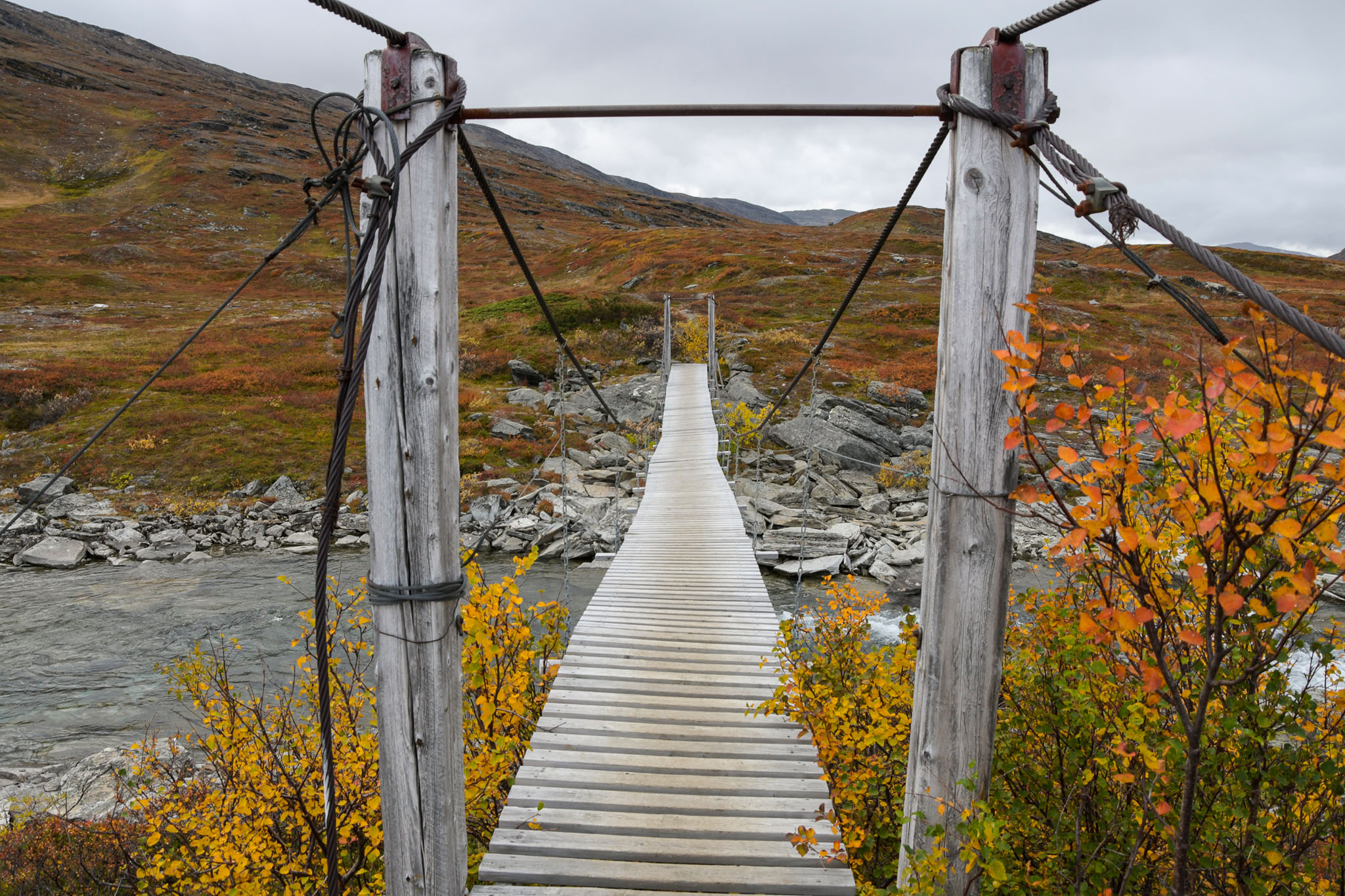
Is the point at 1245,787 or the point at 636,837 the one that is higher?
the point at 1245,787

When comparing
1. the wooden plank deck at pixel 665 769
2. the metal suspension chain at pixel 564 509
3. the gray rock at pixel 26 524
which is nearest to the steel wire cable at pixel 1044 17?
the wooden plank deck at pixel 665 769

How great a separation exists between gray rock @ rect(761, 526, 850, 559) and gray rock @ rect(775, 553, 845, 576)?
196 millimetres

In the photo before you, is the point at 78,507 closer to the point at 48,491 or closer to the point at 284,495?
the point at 48,491

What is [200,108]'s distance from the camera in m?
65.3

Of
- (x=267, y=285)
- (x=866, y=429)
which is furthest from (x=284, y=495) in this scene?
(x=267, y=285)

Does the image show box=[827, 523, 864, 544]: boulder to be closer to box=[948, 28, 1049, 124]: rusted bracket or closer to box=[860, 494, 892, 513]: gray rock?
box=[860, 494, 892, 513]: gray rock

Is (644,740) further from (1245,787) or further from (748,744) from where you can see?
(1245,787)

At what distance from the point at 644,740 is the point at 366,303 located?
282cm

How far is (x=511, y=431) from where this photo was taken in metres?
16.9

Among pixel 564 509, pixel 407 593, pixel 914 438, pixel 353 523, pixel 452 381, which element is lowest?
pixel 353 523

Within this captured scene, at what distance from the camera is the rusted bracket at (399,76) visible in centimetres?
200

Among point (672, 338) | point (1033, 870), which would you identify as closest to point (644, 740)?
point (1033, 870)

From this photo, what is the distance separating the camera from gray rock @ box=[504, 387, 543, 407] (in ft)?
62.5

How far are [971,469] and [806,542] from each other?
31.1 ft
